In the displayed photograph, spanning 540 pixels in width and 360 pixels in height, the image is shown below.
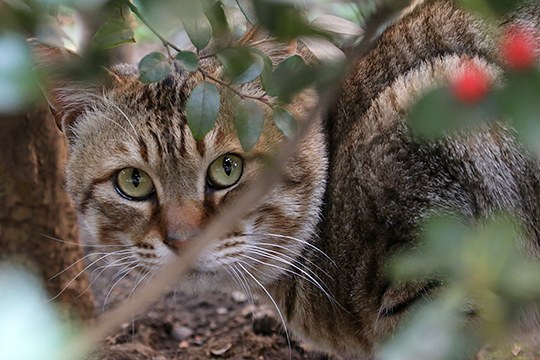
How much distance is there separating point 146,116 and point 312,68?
108 cm

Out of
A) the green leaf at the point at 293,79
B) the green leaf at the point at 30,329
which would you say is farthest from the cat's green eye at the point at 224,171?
the green leaf at the point at 30,329

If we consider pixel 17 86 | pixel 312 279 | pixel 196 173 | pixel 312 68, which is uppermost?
pixel 17 86

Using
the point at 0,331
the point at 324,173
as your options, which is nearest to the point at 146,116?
the point at 324,173

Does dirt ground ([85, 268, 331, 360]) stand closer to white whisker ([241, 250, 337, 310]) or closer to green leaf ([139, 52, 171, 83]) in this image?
white whisker ([241, 250, 337, 310])

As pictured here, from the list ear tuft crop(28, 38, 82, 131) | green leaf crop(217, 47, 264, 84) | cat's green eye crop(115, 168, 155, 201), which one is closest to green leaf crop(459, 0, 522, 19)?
green leaf crop(217, 47, 264, 84)

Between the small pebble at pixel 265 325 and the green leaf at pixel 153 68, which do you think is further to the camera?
the small pebble at pixel 265 325

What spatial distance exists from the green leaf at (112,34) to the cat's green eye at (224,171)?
2.29 feet

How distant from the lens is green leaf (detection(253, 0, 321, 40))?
0.96 metres

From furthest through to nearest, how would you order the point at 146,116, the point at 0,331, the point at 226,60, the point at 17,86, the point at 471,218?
the point at 146,116 → the point at 471,218 → the point at 226,60 → the point at 17,86 → the point at 0,331

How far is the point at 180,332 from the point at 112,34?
1.82 metres

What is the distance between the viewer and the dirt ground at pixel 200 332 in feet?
8.90

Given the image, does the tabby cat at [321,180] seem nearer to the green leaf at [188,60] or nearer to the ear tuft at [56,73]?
the ear tuft at [56,73]

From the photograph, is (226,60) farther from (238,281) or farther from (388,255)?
(238,281)

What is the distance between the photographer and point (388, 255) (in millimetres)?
1981
